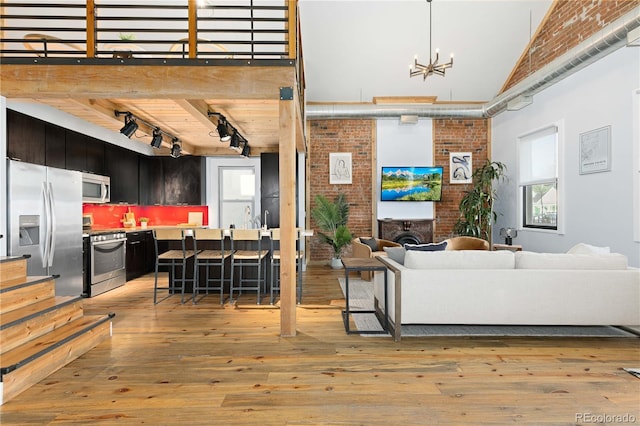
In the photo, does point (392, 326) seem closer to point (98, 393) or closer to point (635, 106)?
point (98, 393)

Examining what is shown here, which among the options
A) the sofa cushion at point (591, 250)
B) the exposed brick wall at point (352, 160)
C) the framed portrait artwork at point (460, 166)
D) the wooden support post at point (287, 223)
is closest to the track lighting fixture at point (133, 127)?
the wooden support post at point (287, 223)

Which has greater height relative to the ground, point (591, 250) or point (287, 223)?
point (287, 223)

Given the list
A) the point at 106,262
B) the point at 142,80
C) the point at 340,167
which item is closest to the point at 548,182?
the point at 340,167

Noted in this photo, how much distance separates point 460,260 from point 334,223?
477 cm

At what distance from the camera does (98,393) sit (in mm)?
2592

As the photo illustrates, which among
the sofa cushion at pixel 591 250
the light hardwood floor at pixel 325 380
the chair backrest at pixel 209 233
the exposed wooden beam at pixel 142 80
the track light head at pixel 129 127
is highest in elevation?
the exposed wooden beam at pixel 142 80

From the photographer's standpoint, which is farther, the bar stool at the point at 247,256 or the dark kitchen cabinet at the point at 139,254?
the dark kitchen cabinet at the point at 139,254

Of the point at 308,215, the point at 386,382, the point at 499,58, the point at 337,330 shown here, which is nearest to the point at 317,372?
the point at 386,382

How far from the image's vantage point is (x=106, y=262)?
5.82 metres

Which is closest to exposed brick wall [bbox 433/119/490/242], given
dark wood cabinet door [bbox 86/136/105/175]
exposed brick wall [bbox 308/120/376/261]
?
exposed brick wall [bbox 308/120/376/261]

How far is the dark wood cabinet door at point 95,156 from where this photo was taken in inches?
235

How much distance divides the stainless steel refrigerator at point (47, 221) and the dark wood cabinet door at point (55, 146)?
0.98ft

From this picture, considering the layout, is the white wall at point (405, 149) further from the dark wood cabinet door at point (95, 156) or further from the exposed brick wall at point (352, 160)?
the dark wood cabinet door at point (95, 156)

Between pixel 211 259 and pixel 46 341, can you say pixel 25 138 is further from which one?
Answer: pixel 46 341
